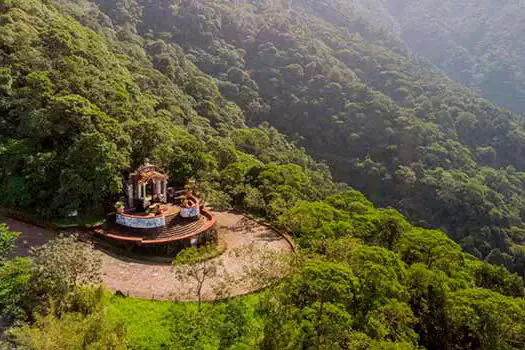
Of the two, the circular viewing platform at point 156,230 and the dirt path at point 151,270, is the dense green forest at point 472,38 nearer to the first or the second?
the dirt path at point 151,270

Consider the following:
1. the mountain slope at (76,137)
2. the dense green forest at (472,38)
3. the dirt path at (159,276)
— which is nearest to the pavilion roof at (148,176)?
the mountain slope at (76,137)

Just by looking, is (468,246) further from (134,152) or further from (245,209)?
(134,152)

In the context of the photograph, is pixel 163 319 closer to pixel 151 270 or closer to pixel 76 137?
pixel 151 270

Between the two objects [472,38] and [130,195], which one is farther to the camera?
[472,38]

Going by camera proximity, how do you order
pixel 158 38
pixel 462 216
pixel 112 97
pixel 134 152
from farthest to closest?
1. pixel 158 38
2. pixel 462 216
3. pixel 112 97
4. pixel 134 152

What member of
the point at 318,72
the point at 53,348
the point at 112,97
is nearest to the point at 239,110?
the point at 318,72

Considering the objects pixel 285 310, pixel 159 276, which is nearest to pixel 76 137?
pixel 159 276

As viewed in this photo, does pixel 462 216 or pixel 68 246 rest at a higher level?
pixel 68 246
